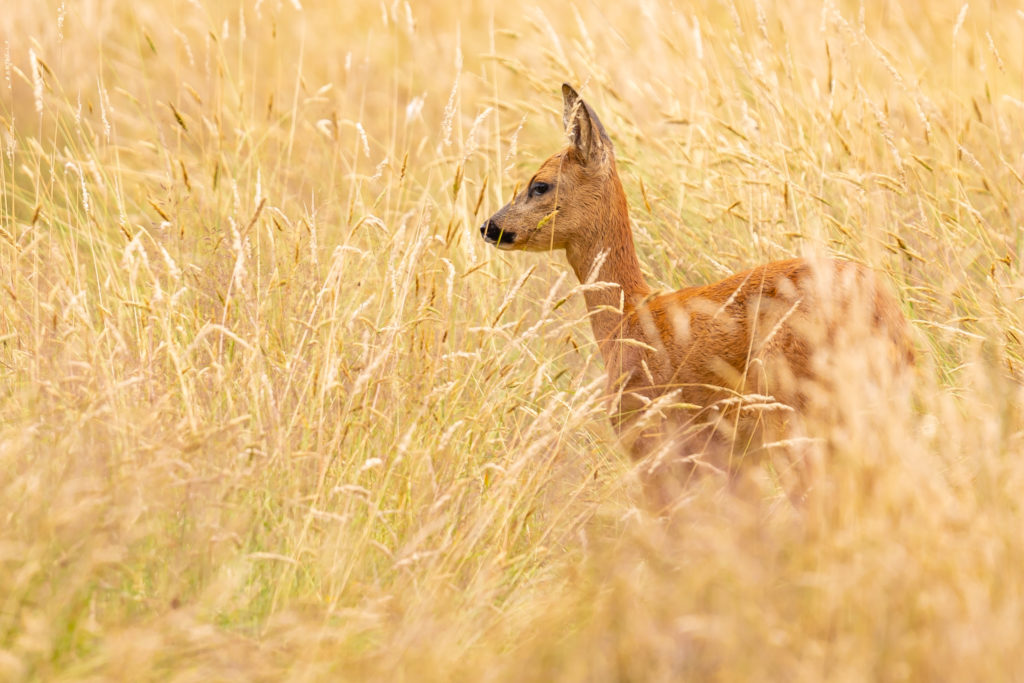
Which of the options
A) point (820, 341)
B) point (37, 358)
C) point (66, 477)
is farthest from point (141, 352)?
point (820, 341)

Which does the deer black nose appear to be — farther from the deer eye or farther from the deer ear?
the deer ear

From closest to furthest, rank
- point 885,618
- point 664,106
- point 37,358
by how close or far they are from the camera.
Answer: point 885,618
point 37,358
point 664,106

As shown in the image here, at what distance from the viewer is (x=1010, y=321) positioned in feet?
14.8

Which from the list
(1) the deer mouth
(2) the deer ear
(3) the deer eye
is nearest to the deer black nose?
(1) the deer mouth

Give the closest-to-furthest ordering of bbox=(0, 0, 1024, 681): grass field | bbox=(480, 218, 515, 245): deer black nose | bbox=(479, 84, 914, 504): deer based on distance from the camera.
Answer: bbox=(0, 0, 1024, 681): grass field
bbox=(479, 84, 914, 504): deer
bbox=(480, 218, 515, 245): deer black nose

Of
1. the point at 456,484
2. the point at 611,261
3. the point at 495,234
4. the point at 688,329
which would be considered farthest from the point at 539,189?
the point at 456,484

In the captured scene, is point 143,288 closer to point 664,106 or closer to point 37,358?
point 37,358

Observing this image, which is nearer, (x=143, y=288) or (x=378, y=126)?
(x=143, y=288)

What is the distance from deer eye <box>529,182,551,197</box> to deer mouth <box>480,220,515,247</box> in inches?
8.1

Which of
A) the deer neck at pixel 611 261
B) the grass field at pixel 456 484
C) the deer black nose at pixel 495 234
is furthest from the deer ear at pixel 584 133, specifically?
the grass field at pixel 456 484

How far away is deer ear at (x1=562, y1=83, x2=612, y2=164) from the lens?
479cm

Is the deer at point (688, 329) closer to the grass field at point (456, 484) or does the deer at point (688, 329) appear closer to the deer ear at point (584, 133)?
the deer ear at point (584, 133)

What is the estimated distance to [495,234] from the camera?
479 centimetres

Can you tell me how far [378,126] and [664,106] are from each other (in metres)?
2.35
